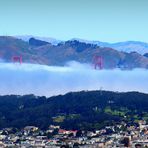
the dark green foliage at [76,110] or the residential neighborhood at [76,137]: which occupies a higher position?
the dark green foliage at [76,110]

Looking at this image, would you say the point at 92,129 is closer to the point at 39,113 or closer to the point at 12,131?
the point at 12,131

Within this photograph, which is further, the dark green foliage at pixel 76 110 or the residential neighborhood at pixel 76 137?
the dark green foliage at pixel 76 110

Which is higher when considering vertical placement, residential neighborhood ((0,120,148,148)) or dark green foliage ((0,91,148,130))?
dark green foliage ((0,91,148,130))

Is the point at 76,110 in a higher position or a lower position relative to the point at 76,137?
higher

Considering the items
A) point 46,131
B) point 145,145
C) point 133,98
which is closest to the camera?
point 145,145

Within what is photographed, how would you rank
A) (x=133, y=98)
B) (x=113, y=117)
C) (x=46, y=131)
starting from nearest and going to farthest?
1. (x=46, y=131)
2. (x=113, y=117)
3. (x=133, y=98)

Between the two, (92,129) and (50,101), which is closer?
(92,129)

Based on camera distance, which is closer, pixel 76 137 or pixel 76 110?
pixel 76 137

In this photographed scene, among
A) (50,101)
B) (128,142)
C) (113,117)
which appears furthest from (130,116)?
(128,142)

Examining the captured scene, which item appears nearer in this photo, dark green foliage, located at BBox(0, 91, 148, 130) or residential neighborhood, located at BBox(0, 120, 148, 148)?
residential neighborhood, located at BBox(0, 120, 148, 148)
